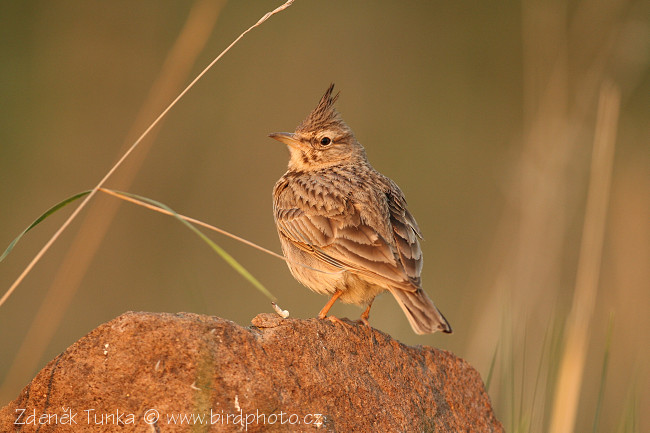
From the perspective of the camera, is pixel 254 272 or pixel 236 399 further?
pixel 254 272

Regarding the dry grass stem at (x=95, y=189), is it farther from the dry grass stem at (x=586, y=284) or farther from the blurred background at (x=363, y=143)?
the dry grass stem at (x=586, y=284)

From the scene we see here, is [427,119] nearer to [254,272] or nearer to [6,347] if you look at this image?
[254,272]


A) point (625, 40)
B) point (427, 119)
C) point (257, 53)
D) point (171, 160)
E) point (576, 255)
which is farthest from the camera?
point (257, 53)

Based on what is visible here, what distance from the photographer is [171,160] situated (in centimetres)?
1211

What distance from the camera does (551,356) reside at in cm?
500

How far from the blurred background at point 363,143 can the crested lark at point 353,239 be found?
3.82 ft

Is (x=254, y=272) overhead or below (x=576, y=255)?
below

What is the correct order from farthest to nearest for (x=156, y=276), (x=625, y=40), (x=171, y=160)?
(x=171, y=160), (x=156, y=276), (x=625, y=40)

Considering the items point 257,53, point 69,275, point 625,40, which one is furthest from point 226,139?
point 69,275

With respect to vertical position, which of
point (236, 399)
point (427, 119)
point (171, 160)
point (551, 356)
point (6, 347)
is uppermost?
point (427, 119)

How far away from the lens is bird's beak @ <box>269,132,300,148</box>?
681 cm

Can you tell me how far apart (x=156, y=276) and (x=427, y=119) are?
4.45 meters

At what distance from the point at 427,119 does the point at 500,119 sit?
1.22 metres

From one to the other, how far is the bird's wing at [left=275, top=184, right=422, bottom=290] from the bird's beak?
89cm
